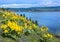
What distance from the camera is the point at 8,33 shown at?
24.6ft

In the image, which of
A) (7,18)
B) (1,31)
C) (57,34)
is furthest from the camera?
(57,34)

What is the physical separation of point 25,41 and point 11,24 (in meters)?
0.57

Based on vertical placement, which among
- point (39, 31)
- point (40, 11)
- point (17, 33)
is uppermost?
point (17, 33)

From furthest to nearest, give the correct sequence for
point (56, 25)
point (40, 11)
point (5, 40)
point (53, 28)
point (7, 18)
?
point (40, 11)
point (56, 25)
point (53, 28)
point (7, 18)
point (5, 40)

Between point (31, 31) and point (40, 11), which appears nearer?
point (31, 31)

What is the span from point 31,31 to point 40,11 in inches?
328

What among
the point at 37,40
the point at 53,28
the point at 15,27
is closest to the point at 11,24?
the point at 15,27

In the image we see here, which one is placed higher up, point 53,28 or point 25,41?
point 25,41

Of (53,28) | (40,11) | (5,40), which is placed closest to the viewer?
(5,40)

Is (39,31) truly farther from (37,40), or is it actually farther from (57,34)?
(57,34)

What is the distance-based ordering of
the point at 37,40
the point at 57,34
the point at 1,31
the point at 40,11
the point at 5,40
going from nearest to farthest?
1. the point at 5,40
2. the point at 1,31
3. the point at 37,40
4. the point at 57,34
5. the point at 40,11

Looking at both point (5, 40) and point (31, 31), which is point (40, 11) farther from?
point (5, 40)

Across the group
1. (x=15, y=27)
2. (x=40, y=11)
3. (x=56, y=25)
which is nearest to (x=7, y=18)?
(x=15, y=27)

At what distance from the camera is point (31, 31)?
8555mm
